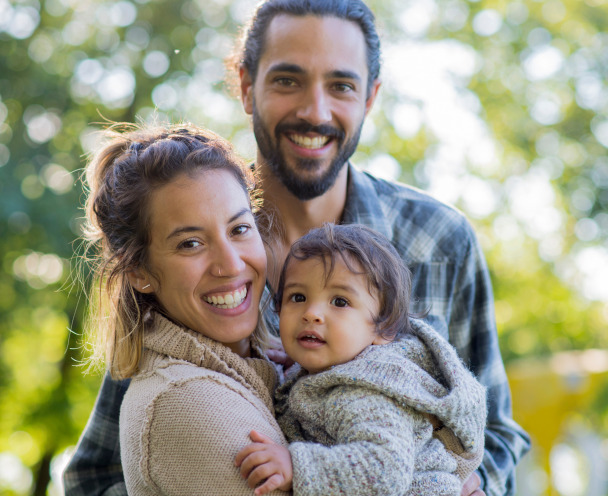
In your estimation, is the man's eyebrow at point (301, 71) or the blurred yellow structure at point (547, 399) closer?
the man's eyebrow at point (301, 71)

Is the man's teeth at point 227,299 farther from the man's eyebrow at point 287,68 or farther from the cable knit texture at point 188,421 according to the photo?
the man's eyebrow at point 287,68

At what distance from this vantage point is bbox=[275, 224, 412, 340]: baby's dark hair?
2.06 metres

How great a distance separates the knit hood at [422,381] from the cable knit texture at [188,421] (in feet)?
0.77

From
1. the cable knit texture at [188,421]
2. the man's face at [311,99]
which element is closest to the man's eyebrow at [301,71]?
the man's face at [311,99]

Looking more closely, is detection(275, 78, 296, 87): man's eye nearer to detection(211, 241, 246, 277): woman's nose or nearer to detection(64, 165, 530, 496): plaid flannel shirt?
detection(64, 165, 530, 496): plaid flannel shirt

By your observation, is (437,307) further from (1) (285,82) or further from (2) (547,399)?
(2) (547,399)

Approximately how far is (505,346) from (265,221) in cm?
954

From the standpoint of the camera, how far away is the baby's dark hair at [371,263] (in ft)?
6.77

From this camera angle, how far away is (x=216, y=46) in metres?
9.01

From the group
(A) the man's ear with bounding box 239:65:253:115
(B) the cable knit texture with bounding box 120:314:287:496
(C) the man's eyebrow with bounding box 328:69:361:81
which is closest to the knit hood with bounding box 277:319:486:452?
(B) the cable knit texture with bounding box 120:314:287:496

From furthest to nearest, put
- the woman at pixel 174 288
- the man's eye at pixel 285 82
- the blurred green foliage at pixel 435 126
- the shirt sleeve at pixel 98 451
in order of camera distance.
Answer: the blurred green foliage at pixel 435 126 → the man's eye at pixel 285 82 → the shirt sleeve at pixel 98 451 → the woman at pixel 174 288

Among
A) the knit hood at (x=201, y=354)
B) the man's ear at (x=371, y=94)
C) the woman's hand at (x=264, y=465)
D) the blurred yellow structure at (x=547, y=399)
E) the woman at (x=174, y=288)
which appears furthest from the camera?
the blurred yellow structure at (x=547, y=399)

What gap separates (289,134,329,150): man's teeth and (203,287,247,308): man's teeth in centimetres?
109

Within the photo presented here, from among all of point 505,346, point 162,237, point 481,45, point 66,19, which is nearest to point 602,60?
point 481,45
